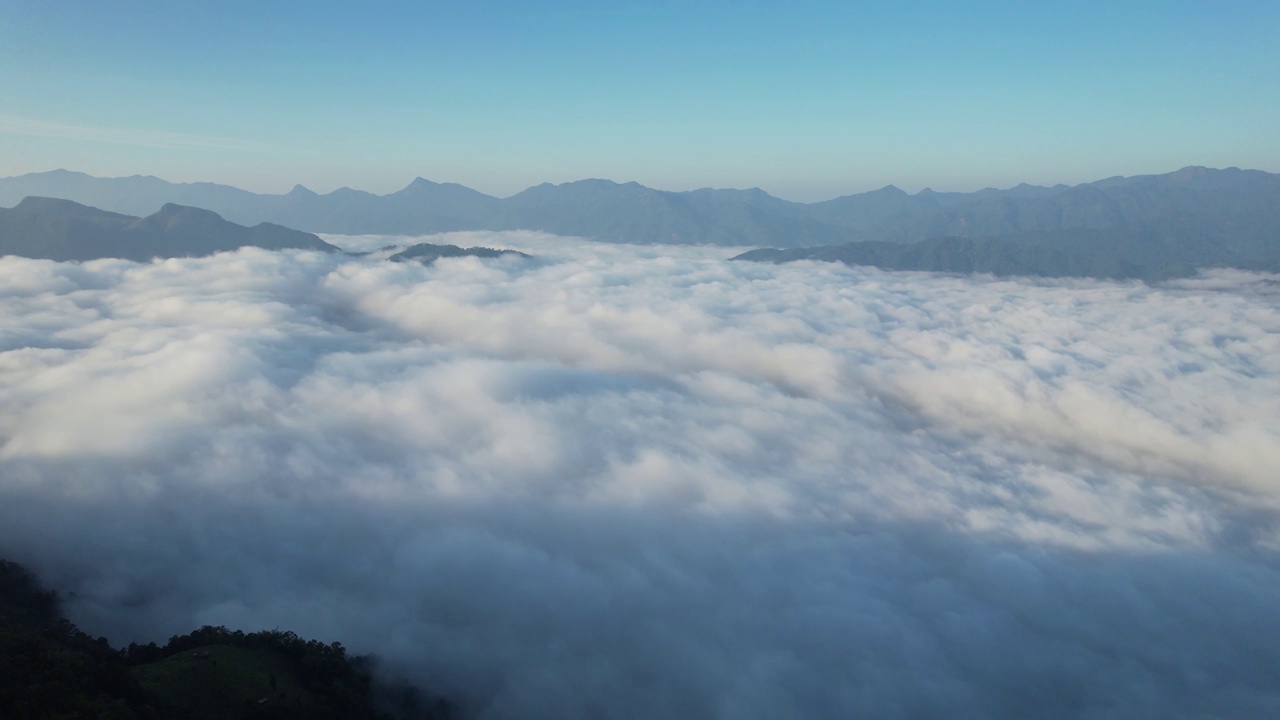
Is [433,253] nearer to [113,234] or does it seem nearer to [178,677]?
[113,234]

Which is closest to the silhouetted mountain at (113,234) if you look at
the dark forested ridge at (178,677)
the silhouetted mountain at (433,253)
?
the silhouetted mountain at (433,253)

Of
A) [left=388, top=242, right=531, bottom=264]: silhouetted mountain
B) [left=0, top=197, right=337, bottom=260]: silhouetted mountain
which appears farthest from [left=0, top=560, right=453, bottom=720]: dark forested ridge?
[left=388, top=242, right=531, bottom=264]: silhouetted mountain

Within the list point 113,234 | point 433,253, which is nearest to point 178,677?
point 433,253

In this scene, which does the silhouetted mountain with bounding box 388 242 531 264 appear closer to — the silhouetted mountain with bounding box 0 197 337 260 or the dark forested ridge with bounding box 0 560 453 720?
the silhouetted mountain with bounding box 0 197 337 260

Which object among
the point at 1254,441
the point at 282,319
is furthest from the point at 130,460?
the point at 1254,441

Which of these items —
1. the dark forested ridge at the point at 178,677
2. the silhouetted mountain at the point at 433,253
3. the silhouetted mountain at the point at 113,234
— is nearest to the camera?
the dark forested ridge at the point at 178,677

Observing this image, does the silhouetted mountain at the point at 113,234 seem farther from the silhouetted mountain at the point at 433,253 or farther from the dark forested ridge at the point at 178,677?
the dark forested ridge at the point at 178,677
